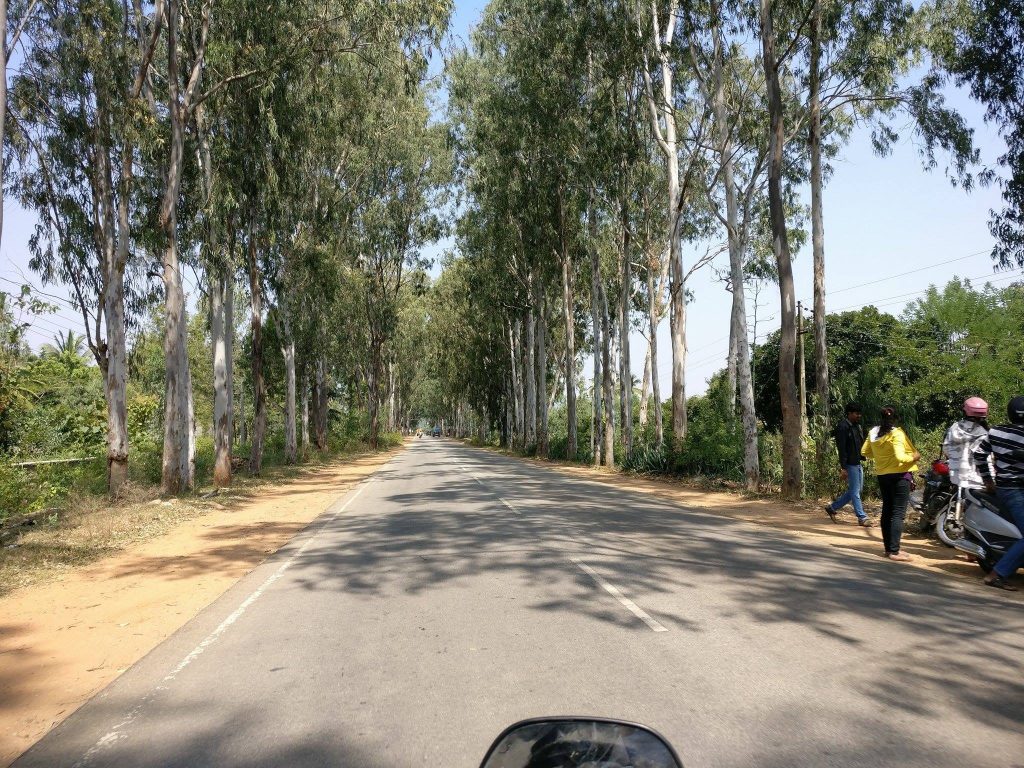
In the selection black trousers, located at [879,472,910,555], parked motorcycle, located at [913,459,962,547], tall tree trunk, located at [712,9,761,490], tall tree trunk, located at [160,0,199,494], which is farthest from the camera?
tall tree trunk, located at [712,9,761,490]

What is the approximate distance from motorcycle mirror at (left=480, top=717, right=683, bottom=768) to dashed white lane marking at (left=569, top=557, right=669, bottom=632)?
4043 millimetres

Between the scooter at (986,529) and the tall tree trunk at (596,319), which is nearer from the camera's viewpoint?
the scooter at (986,529)

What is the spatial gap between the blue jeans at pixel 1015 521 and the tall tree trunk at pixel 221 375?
19124 mm

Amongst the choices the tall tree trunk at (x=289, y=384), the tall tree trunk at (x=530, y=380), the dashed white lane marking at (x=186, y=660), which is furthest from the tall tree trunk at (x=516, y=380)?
the dashed white lane marking at (x=186, y=660)

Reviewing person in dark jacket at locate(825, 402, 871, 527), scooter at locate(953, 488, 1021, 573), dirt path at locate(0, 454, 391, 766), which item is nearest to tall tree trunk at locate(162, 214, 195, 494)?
dirt path at locate(0, 454, 391, 766)

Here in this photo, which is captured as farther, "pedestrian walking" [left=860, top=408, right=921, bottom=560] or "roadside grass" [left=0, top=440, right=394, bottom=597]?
"roadside grass" [left=0, top=440, right=394, bottom=597]

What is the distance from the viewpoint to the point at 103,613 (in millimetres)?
7527

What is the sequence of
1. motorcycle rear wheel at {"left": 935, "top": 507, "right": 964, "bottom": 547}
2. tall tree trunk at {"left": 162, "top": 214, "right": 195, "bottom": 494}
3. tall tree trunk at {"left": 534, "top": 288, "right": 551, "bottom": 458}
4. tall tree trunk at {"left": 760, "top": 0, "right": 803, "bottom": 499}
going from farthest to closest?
tall tree trunk at {"left": 534, "top": 288, "right": 551, "bottom": 458}, tall tree trunk at {"left": 162, "top": 214, "right": 195, "bottom": 494}, tall tree trunk at {"left": 760, "top": 0, "right": 803, "bottom": 499}, motorcycle rear wheel at {"left": 935, "top": 507, "right": 964, "bottom": 547}

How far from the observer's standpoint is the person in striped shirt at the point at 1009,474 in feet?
23.3

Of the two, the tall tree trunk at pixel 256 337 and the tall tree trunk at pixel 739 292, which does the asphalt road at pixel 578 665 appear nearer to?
the tall tree trunk at pixel 739 292

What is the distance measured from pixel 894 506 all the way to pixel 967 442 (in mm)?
1506

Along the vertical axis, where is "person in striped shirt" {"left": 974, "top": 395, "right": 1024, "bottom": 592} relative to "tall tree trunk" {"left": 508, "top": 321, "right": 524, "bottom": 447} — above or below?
below

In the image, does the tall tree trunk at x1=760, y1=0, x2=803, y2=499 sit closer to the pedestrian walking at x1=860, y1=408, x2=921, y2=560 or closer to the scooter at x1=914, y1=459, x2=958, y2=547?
the scooter at x1=914, y1=459, x2=958, y2=547

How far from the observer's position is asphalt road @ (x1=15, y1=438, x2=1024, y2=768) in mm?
3963
